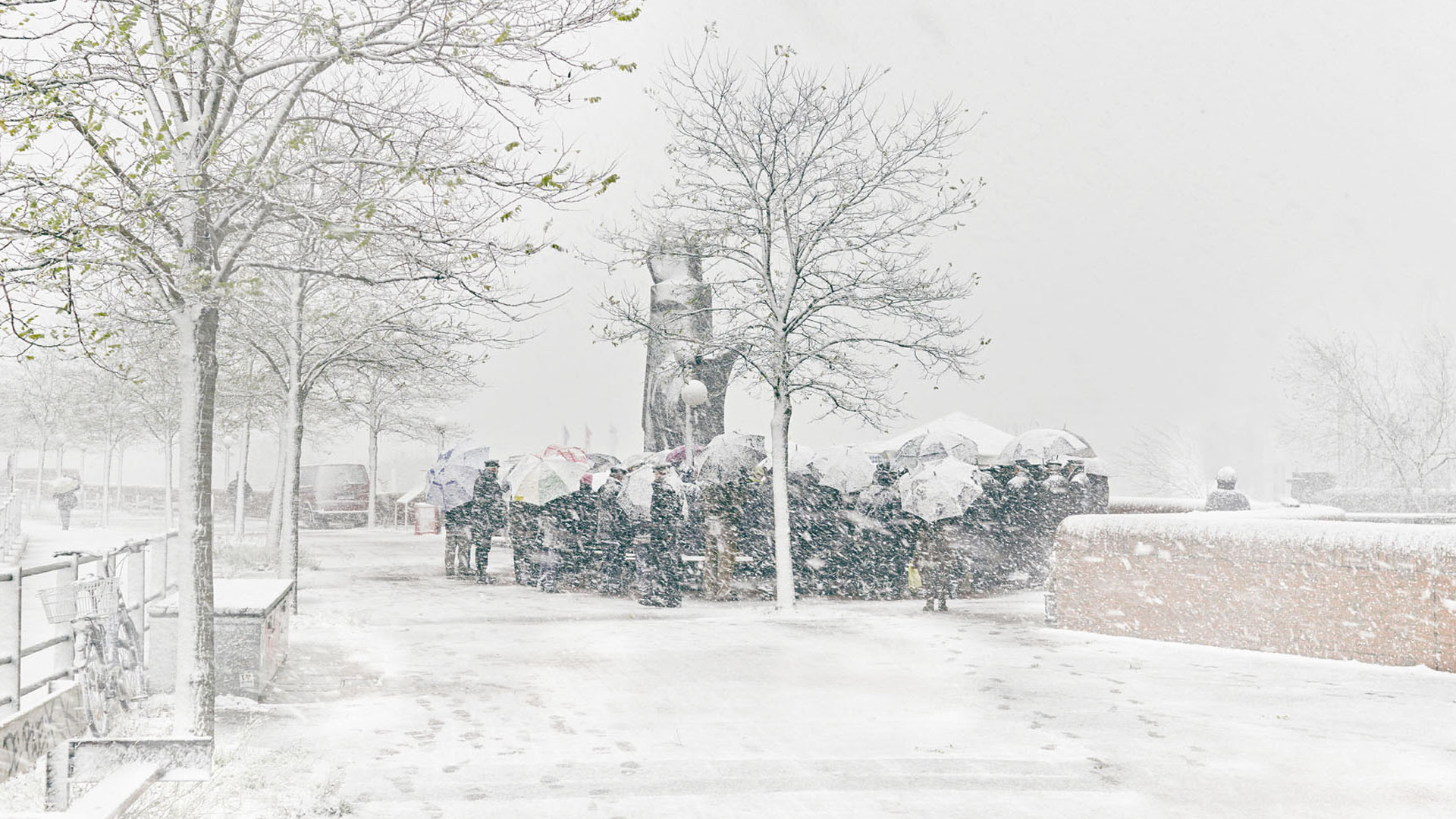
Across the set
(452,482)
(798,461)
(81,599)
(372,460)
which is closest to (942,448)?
(798,461)

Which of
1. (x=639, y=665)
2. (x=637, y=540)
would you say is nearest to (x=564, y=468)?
(x=637, y=540)

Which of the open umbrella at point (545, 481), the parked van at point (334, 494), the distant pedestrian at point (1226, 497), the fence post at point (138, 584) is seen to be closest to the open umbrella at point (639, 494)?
the open umbrella at point (545, 481)

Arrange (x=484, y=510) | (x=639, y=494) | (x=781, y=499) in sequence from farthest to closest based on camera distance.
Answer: (x=484, y=510), (x=639, y=494), (x=781, y=499)

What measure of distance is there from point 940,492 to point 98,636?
10013mm

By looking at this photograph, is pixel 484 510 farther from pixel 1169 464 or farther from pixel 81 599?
pixel 1169 464

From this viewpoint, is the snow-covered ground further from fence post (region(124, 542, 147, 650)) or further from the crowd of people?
the crowd of people

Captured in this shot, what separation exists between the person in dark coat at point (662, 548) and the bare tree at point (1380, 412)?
24900 millimetres

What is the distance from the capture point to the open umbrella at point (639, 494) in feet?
49.9

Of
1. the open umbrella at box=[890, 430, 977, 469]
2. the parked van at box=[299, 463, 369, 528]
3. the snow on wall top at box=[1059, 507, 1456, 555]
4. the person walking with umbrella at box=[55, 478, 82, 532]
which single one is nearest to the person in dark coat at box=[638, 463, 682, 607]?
the snow on wall top at box=[1059, 507, 1456, 555]

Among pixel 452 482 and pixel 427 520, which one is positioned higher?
pixel 452 482

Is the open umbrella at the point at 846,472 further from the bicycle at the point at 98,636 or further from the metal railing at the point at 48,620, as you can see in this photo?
the bicycle at the point at 98,636

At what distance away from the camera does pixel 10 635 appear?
633 centimetres

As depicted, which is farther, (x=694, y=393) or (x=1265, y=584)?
(x=694, y=393)

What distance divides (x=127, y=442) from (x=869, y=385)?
112 ft
